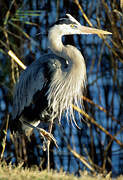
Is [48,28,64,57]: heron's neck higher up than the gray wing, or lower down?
higher up

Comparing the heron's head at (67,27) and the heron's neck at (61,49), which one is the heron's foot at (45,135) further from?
the heron's head at (67,27)

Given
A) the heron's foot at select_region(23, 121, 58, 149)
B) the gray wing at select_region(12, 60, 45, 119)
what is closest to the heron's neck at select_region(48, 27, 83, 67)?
the gray wing at select_region(12, 60, 45, 119)

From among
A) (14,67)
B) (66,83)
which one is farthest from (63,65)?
(14,67)

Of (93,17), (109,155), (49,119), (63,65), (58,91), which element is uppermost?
(93,17)

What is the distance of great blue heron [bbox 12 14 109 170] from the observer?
3.94 metres

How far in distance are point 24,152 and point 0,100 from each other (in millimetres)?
778

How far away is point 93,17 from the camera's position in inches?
199

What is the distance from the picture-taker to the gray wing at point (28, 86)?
4.02 metres

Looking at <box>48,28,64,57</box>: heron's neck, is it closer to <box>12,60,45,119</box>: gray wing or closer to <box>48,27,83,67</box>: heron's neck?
<box>48,27,83,67</box>: heron's neck

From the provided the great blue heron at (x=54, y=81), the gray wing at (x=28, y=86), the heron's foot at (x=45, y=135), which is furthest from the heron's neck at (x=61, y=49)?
the heron's foot at (x=45, y=135)

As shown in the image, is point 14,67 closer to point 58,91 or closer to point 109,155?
point 58,91

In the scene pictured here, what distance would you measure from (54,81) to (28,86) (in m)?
0.35

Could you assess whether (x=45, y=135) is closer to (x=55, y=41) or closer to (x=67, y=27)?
(x=55, y=41)

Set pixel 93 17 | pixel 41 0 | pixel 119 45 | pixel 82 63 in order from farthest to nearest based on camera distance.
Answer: pixel 41 0
pixel 93 17
pixel 119 45
pixel 82 63
